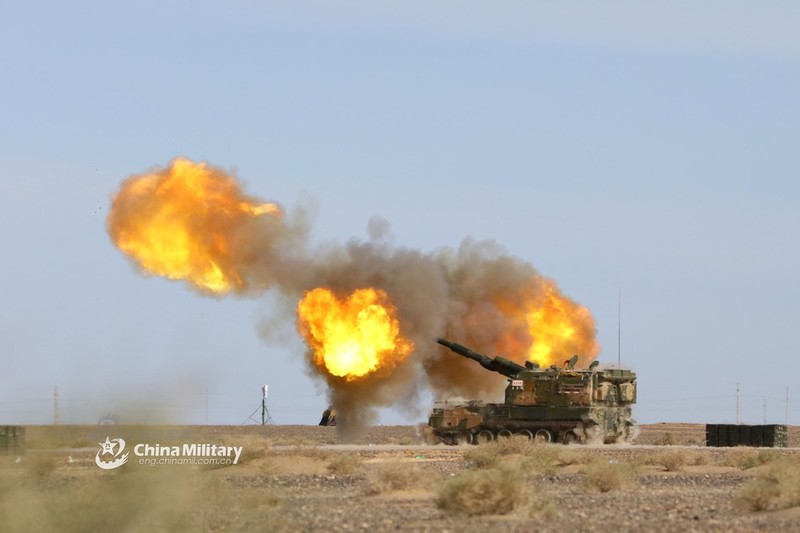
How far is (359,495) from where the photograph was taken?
3247 centimetres

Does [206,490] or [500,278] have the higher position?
[500,278]

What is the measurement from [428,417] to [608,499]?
28.3 metres

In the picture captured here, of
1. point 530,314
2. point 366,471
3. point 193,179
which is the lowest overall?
point 366,471

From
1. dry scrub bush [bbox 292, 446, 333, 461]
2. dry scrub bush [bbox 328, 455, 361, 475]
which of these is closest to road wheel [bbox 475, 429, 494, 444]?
dry scrub bush [bbox 292, 446, 333, 461]

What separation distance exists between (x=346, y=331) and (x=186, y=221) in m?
7.53

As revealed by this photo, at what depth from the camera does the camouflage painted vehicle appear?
58188 millimetres

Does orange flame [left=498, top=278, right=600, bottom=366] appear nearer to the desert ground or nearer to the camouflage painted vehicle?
the camouflage painted vehicle

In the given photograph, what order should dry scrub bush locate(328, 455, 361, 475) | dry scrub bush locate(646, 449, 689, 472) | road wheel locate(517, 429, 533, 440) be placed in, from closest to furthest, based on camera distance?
dry scrub bush locate(328, 455, 361, 475) < dry scrub bush locate(646, 449, 689, 472) < road wheel locate(517, 429, 533, 440)

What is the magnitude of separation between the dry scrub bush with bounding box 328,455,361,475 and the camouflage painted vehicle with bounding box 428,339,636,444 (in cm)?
1724

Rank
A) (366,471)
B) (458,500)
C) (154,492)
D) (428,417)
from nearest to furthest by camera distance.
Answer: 1. (154,492)
2. (458,500)
3. (366,471)
4. (428,417)

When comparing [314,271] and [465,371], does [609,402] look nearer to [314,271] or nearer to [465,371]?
[465,371]

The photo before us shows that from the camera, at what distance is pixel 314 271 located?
57.2 metres

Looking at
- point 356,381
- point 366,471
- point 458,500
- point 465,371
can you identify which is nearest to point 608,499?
point 458,500

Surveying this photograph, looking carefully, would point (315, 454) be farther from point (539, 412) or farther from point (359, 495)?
point (539, 412)
